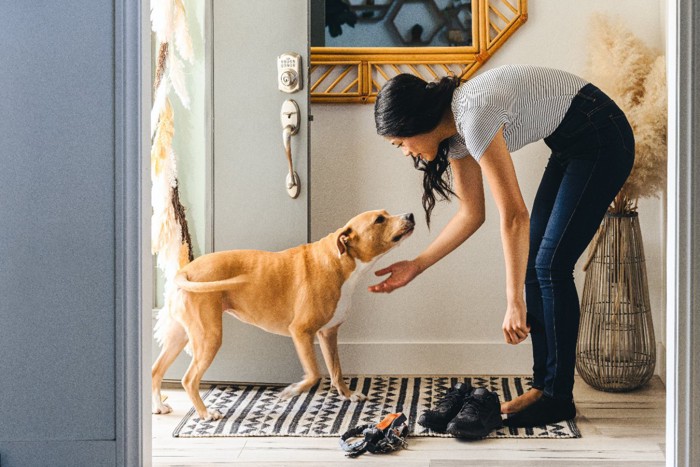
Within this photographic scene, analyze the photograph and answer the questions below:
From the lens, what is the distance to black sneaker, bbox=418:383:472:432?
8.24ft

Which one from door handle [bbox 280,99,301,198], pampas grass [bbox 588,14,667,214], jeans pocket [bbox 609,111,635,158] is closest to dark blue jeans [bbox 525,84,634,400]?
jeans pocket [bbox 609,111,635,158]

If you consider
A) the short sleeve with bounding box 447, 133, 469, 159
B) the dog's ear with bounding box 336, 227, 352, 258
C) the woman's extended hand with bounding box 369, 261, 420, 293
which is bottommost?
the woman's extended hand with bounding box 369, 261, 420, 293

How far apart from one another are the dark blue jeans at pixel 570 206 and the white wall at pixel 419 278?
0.63 metres

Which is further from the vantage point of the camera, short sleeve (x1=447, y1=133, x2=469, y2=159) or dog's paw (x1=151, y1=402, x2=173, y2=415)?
dog's paw (x1=151, y1=402, x2=173, y2=415)

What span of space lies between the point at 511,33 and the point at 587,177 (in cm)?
92

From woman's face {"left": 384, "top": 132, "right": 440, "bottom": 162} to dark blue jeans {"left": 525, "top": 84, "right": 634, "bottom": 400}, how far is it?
1.16ft

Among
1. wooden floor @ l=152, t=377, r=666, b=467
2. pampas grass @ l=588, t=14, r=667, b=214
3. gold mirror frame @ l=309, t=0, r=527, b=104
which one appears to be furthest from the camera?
gold mirror frame @ l=309, t=0, r=527, b=104

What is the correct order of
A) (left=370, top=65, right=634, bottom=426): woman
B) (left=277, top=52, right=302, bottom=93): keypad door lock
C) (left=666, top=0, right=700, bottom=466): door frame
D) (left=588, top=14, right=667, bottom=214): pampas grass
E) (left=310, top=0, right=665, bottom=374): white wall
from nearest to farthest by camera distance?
(left=666, top=0, right=700, bottom=466): door frame < (left=370, top=65, right=634, bottom=426): woman < (left=588, top=14, right=667, bottom=214): pampas grass < (left=277, top=52, right=302, bottom=93): keypad door lock < (left=310, top=0, right=665, bottom=374): white wall

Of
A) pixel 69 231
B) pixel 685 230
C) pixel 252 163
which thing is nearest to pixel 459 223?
pixel 252 163

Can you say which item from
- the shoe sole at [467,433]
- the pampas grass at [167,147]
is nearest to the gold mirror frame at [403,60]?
the pampas grass at [167,147]

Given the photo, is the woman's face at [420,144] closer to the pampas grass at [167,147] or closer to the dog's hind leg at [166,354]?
the pampas grass at [167,147]

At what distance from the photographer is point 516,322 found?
A: 2.41 m

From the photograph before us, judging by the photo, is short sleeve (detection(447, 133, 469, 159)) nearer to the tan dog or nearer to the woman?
the woman

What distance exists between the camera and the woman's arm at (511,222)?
7.62ft
